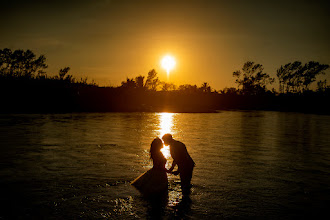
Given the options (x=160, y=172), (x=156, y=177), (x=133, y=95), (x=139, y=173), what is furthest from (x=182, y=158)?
(x=133, y=95)

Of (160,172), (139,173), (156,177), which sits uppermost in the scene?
(160,172)

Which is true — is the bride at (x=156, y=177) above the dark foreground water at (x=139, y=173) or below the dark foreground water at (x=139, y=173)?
above

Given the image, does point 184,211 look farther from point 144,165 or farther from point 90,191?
point 144,165

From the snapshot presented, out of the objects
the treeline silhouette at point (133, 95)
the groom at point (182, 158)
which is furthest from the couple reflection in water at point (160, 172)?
the treeline silhouette at point (133, 95)

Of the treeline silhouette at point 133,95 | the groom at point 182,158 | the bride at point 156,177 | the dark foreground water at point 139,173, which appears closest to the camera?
the dark foreground water at point 139,173

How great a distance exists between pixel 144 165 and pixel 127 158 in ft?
4.80

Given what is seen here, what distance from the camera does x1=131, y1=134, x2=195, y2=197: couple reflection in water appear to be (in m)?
7.96

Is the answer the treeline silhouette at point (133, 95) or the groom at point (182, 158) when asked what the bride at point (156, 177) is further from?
the treeline silhouette at point (133, 95)

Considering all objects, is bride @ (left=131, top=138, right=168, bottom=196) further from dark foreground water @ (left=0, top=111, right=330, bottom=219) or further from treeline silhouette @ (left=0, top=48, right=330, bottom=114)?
treeline silhouette @ (left=0, top=48, right=330, bottom=114)

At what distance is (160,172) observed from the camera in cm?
808

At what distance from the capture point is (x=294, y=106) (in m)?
81.4

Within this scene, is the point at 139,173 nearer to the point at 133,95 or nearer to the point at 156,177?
the point at 156,177

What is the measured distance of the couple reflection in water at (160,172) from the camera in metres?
7.96

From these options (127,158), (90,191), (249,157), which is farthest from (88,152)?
(249,157)
